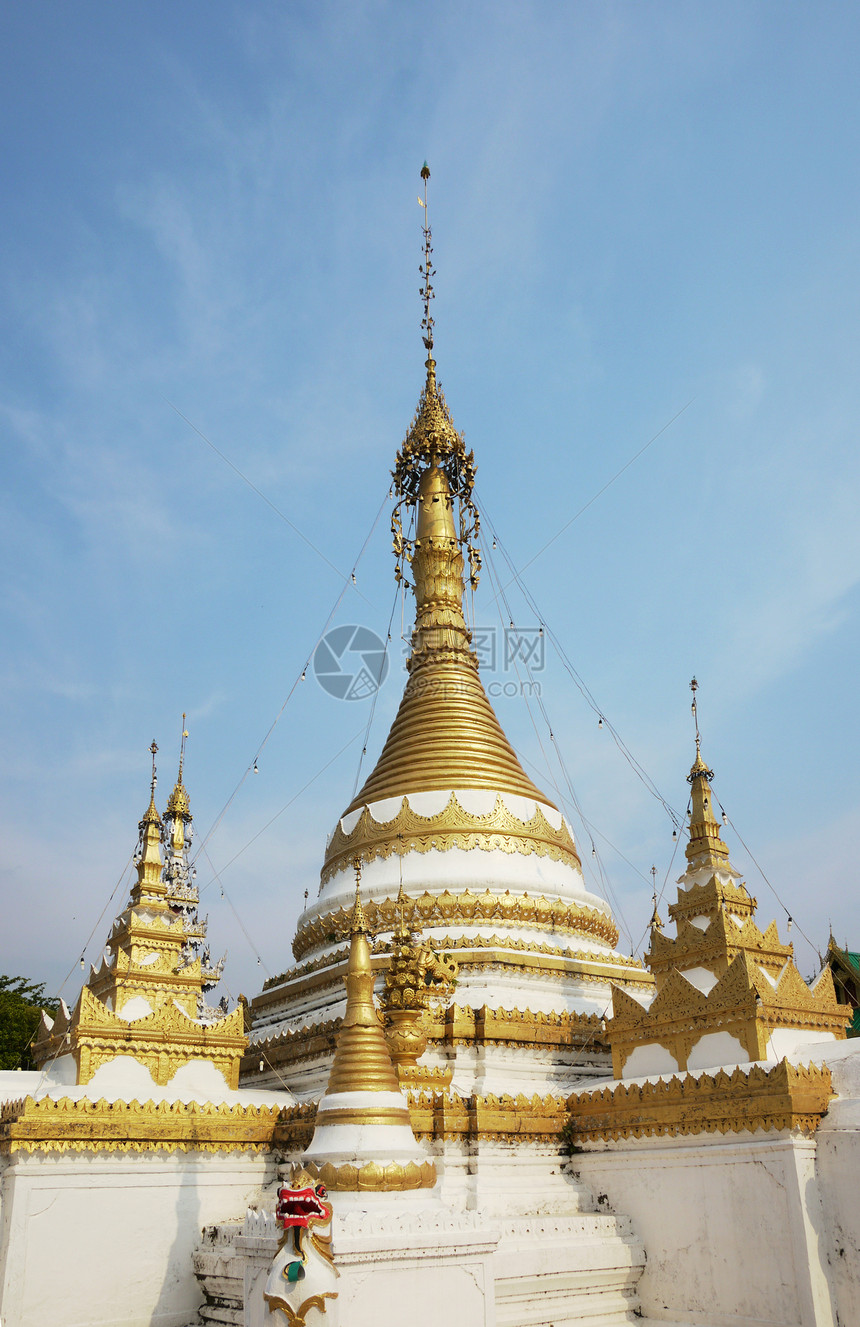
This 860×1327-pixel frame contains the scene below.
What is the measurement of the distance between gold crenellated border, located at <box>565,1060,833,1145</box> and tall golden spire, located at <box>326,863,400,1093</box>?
3551 millimetres

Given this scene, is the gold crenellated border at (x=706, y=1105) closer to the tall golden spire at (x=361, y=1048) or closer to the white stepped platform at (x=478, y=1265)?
the white stepped platform at (x=478, y=1265)

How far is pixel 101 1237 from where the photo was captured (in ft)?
39.6

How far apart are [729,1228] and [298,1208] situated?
5373 mm

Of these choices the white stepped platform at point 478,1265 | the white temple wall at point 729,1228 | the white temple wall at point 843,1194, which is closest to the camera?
the white stepped platform at point 478,1265

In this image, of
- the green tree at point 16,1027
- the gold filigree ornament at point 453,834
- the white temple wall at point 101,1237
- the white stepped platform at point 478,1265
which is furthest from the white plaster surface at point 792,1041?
the green tree at point 16,1027

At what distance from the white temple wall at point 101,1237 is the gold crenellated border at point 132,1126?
0.15m

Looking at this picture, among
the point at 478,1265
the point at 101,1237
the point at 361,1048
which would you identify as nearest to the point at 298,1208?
the point at 478,1265

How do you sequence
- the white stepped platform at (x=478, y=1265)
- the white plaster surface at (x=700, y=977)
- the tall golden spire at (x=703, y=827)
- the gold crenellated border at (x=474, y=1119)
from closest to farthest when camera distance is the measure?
the white stepped platform at (x=478, y=1265) < the gold crenellated border at (x=474, y=1119) < the white plaster surface at (x=700, y=977) < the tall golden spire at (x=703, y=827)

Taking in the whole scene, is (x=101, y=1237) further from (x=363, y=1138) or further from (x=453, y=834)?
(x=453, y=834)

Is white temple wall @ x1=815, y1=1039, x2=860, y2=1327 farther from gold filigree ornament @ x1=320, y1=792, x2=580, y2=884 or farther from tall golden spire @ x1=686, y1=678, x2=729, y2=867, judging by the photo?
gold filigree ornament @ x1=320, y1=792, x2=580, y2=884

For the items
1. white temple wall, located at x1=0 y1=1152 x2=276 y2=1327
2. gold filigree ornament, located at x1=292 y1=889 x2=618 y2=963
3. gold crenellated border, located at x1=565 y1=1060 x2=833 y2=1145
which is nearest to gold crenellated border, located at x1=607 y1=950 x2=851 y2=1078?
gold crenellated border, located at x1=565 y1=1060 x2=833 y2=1145

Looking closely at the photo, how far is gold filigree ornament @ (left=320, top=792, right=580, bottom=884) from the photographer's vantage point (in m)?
18.1

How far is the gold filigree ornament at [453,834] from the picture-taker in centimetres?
1814

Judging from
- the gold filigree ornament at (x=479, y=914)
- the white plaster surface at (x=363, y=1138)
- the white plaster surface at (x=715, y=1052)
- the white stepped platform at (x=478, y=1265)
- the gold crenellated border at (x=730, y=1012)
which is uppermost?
the gold filigree ornament at (x=479, y=914)
